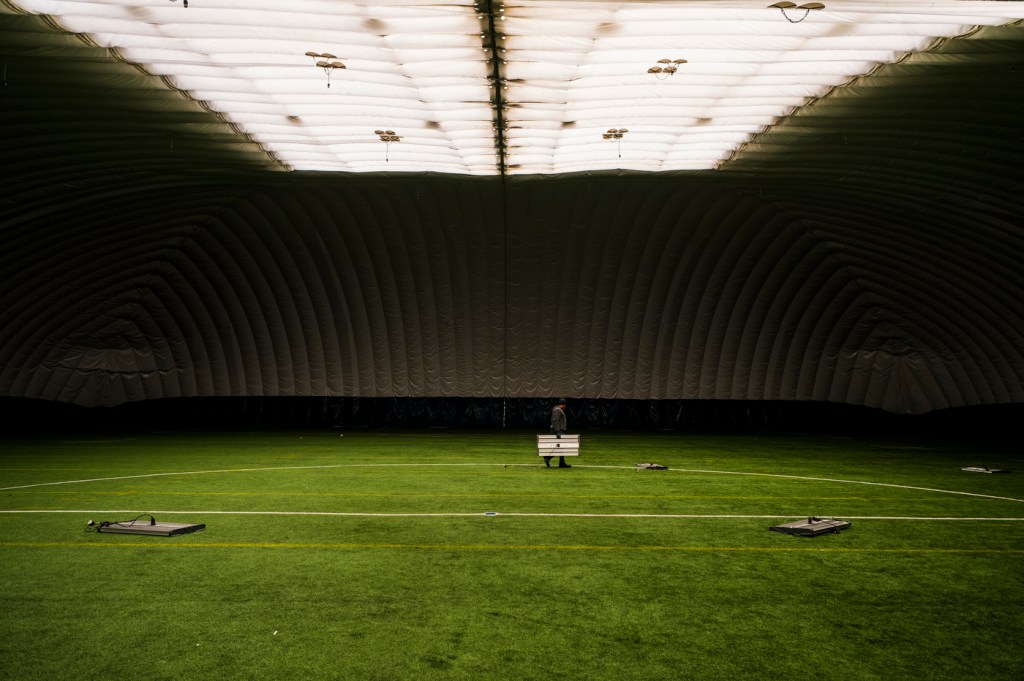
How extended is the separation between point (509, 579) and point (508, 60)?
50.7 ft

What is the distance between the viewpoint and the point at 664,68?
22391 mm

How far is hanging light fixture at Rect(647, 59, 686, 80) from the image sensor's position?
71.9ft

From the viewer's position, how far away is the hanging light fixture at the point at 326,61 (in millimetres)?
21359

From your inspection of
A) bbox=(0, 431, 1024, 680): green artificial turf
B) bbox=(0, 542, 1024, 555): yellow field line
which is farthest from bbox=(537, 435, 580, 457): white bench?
bbox=(0, 542, 1024, 555): yellow field line

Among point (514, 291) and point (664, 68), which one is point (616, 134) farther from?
point (514, 291)

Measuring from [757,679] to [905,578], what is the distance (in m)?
4.28

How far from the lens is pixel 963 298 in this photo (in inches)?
1544

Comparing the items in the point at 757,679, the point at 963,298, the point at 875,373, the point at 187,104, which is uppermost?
the point at 187,104

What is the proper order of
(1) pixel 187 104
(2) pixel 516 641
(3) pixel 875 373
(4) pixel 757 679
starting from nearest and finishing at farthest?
(4) pixel 757 679 → (2) pixel 516 641 → (1) pixel 187 104 → (3) pixel 875 373

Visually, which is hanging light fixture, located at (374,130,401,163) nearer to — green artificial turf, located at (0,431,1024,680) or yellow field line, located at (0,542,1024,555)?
green artificial turf, located at (0,431,1024,680)

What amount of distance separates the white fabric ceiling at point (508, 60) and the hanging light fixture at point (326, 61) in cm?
10

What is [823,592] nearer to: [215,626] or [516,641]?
[516,641]

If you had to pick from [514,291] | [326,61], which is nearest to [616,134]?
[326,61]

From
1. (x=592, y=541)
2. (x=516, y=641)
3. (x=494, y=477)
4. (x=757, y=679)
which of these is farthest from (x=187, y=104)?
(x=757, y=679)
